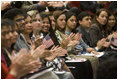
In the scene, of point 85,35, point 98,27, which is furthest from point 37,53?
point 98,27

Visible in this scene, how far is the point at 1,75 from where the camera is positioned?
2080mm

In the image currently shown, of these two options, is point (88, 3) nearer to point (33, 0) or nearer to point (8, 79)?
point (33, 0)

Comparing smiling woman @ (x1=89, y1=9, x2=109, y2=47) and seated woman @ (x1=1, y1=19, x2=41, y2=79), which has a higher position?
seated woman @ (x1=1, y1=19, x2=41, y2=79)

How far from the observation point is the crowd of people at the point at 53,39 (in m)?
1.99

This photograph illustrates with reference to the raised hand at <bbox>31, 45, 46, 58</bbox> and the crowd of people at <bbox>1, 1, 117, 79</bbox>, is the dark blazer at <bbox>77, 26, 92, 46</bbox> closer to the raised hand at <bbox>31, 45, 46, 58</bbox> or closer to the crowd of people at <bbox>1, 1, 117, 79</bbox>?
the crowd of people at <bbox>1, 1, 117, 79</bbox>

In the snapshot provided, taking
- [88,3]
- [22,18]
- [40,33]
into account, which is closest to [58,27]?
[40,33]

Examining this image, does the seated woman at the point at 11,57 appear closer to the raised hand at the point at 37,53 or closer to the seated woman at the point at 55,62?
the raised hand at the point at 37,53

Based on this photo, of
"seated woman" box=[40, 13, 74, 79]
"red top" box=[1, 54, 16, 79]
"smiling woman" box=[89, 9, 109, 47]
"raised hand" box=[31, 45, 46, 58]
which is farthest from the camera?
"smiling woman" box=[89, 9, 109, 47]

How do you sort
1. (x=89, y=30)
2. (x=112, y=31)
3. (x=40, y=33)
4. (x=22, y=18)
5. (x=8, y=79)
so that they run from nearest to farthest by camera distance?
(x=8, y=79) → (x=22, y=18) → (x=40, y=33) → (x=89, y=30) → (x=112, y=31)

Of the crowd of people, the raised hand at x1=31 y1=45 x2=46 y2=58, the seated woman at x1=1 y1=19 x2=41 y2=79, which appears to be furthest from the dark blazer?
the seated woman at x1=1 y1=19 x2=41 y2=79

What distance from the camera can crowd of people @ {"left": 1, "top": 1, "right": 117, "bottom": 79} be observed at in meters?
1.99

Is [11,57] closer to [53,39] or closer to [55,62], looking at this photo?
[55,62]

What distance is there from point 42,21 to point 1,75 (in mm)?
1393

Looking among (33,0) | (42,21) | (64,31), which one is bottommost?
(64,31)
